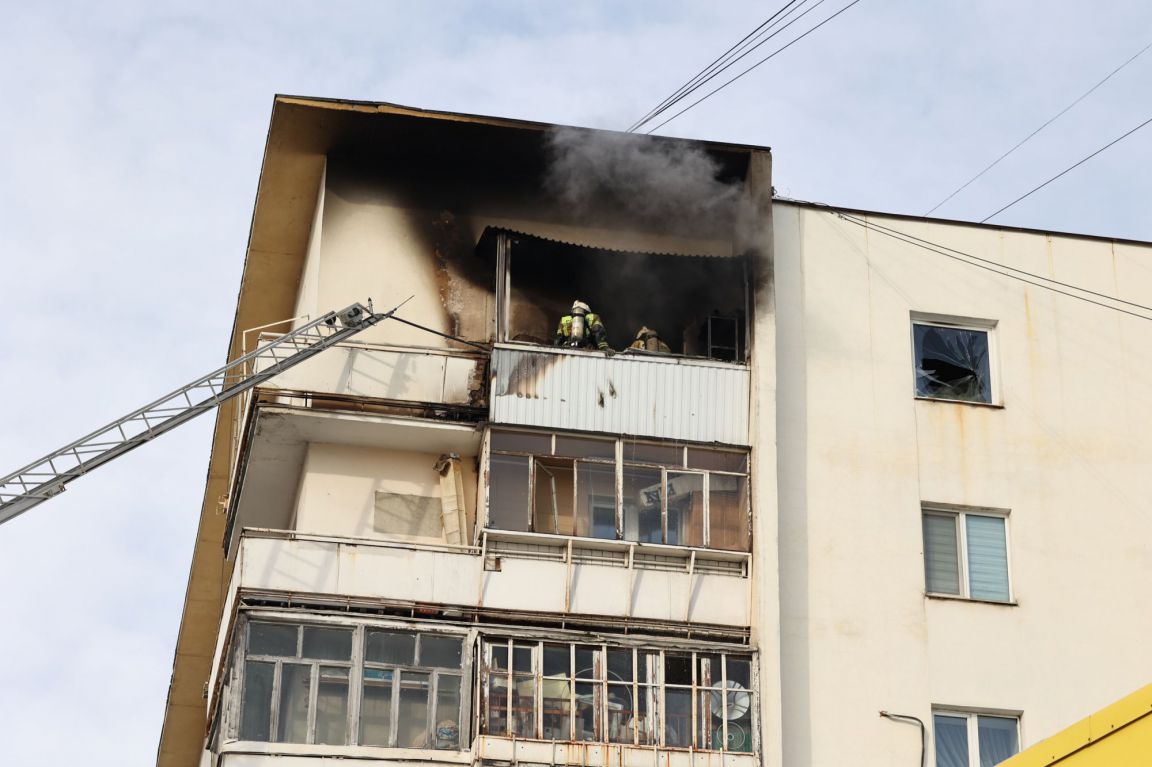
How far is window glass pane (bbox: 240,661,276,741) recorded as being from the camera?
22516 mm

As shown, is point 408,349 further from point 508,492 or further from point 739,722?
point 739,722

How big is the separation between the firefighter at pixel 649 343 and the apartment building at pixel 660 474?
27cm

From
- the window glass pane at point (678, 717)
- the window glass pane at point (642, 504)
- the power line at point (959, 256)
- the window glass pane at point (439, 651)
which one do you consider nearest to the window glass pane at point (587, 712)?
the window glass pane at point (678, 717)

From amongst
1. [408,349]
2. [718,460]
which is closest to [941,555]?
[718,460]

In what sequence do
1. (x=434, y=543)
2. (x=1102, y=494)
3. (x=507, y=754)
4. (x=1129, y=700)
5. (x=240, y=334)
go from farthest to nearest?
(x=240, y=334) → (x=1102, y=494) → (x=434, y=543) → (x=507, y=754) → (x=1129, y=700)

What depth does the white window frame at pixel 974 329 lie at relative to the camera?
2722 cm

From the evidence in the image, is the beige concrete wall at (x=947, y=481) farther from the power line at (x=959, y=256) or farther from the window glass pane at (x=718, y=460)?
the window glass pane at (x=718, y=460)

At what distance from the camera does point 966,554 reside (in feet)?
85.5

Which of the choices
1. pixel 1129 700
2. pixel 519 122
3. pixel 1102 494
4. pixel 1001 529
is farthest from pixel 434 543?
pixel 1129 700

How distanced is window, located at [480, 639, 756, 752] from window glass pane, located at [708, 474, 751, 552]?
1.71 metres

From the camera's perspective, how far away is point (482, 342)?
86.2ft

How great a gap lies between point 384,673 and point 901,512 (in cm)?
801

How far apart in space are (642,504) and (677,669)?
7.97 feet

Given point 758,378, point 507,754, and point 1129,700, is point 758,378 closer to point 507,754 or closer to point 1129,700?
point 507,754
